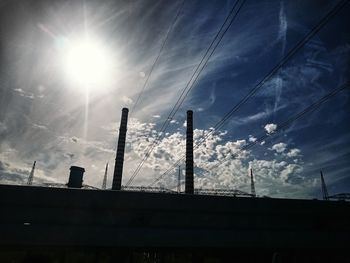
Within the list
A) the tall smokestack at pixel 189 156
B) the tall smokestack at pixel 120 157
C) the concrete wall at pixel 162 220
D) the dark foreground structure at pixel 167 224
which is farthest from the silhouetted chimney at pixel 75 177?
the concrete wall at pixel 162 220

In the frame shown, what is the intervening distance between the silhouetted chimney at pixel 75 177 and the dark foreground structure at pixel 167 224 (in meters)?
11.4

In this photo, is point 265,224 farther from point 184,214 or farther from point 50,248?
point 50,248

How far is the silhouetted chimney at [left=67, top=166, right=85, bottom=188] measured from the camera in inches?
903

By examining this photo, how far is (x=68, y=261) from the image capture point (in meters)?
20.8

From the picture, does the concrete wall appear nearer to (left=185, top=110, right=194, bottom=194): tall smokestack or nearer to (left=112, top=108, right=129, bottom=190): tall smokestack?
(left=185, top=110, right=194, bottom=194): tall smokestack

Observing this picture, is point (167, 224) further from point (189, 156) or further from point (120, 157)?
point (120, 157)

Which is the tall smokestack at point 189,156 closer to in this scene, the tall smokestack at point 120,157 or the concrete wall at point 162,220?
the tall smokestack at point 120,157

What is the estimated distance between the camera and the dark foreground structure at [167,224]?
1041cm

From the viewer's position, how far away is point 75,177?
76.0ft

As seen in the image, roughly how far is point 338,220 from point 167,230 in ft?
33.4

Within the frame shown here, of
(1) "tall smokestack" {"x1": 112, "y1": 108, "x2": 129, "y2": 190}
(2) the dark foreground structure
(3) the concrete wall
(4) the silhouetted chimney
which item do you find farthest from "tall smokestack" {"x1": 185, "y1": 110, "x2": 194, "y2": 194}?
A: (4) the silhouetted chimney

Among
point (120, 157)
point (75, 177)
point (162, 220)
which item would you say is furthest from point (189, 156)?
point (75, 177)

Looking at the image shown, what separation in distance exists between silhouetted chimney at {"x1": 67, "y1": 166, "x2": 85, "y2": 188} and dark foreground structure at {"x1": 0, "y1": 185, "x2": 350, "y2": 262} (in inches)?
447

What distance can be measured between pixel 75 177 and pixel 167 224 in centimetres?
1430
